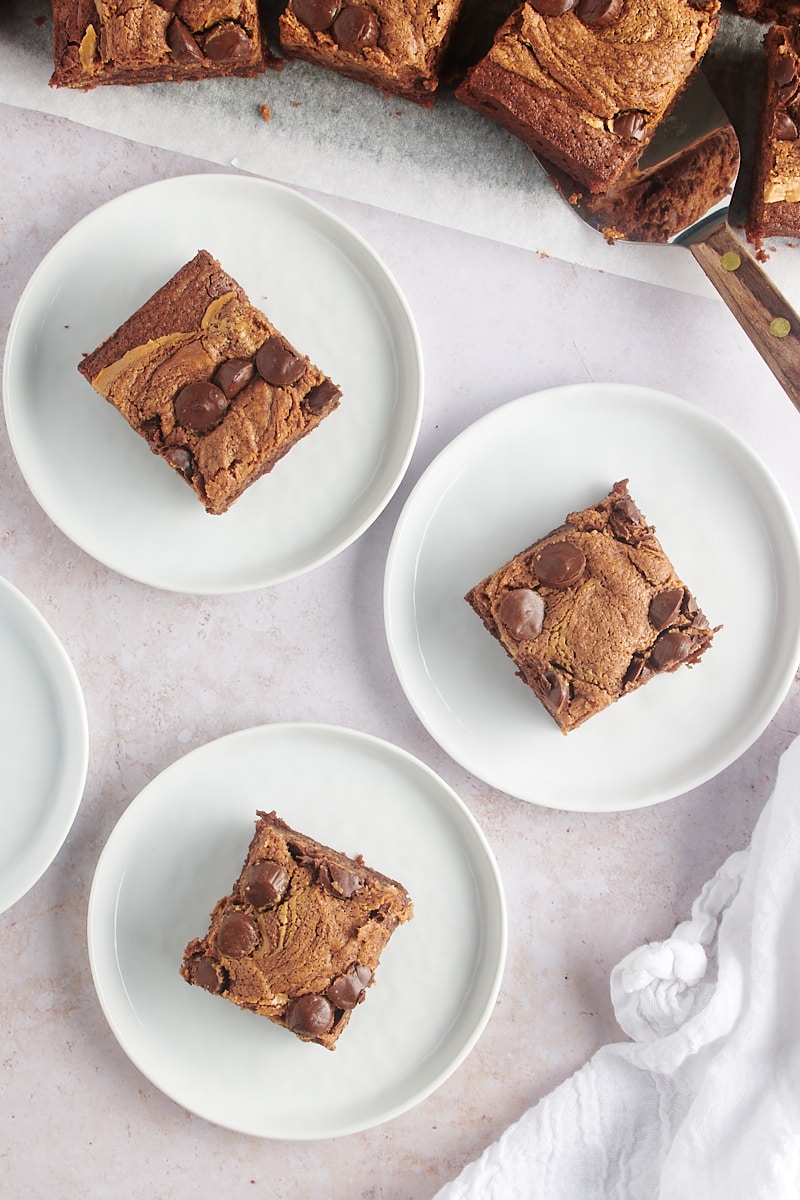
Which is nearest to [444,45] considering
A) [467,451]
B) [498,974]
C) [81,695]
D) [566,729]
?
[467,451]

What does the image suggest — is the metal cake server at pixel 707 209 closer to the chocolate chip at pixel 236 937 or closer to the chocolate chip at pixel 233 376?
the chocolate chip at pixel 233 376

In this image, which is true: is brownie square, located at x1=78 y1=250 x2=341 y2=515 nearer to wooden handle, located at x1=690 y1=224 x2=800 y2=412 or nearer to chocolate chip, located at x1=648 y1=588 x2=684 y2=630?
chocolate chip, located at x1=648 y1=588 x2=684 y2=630

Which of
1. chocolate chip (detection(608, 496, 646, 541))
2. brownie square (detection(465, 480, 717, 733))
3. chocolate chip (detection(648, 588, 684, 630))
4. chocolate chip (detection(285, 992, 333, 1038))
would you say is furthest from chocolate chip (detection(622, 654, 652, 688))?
chocolate chip (detection(285, 992, 333, 1038))

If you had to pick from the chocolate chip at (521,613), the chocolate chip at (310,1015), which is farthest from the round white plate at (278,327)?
the chocolate chip at (310,1015)

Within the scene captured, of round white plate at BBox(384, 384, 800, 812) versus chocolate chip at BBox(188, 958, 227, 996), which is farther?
round white plate at BBox(384, 384, 800, 812)

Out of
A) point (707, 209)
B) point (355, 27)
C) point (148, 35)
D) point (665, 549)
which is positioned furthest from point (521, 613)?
point (148, 35)

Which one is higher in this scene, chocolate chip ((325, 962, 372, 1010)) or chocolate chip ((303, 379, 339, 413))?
chocolate chip ((303, 379, 339, 413))
